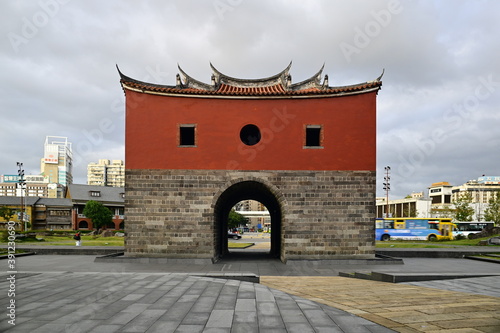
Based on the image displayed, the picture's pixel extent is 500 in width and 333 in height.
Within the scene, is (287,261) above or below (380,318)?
below

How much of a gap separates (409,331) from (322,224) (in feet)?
30.3

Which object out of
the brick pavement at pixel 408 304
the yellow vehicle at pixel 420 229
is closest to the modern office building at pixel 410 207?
the yellow vehicle at pixel 420 229

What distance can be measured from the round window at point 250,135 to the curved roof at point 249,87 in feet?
5.30

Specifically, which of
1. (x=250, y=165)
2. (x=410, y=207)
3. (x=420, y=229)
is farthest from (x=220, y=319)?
(x=410, y=207)

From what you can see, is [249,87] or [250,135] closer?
[250,135]

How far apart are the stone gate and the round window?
482mm

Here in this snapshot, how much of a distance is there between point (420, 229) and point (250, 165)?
26.1 metres

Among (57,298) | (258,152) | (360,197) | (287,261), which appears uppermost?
(258,152)

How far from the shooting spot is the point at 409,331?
5.19 metres

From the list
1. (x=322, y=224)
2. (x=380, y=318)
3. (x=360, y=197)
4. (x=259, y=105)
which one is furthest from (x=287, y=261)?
(x=380, y=318)

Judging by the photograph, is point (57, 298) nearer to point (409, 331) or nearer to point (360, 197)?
point (409, 331)

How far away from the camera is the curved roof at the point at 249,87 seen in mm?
14719

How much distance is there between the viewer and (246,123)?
14891 mm

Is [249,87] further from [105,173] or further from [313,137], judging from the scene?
[105,173]
